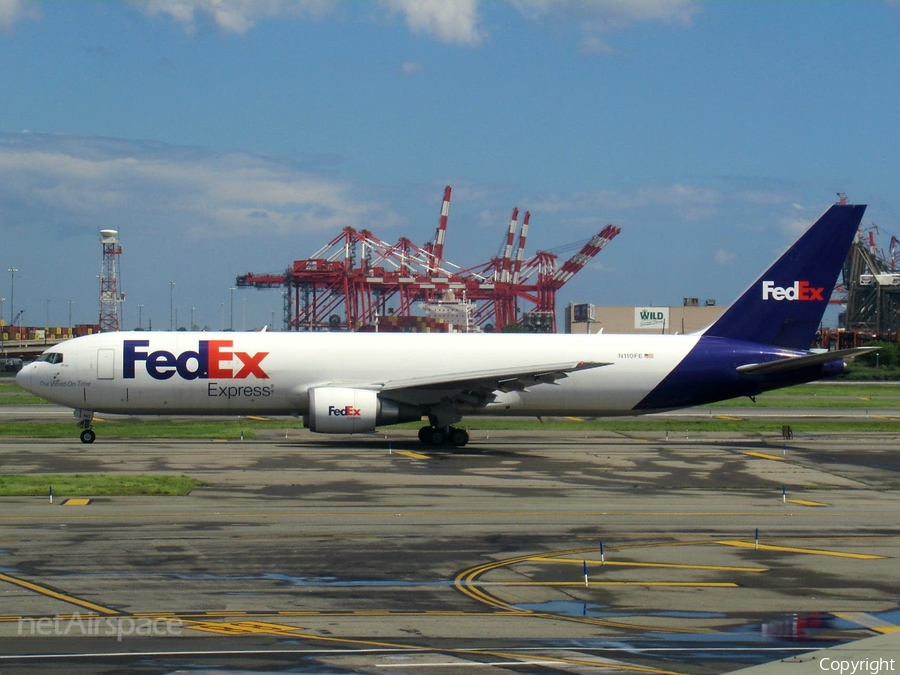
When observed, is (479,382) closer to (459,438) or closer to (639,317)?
(459,438)

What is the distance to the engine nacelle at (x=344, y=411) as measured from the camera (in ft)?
106

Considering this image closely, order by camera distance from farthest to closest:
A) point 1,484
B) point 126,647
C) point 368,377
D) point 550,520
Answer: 1. point 368,377
2. point 1,484
3. point 550,520
4. point 126,647

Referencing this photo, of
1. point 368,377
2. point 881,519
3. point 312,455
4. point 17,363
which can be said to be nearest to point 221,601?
point 881,519

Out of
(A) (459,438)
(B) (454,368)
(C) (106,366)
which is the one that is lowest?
(A) (459,438)

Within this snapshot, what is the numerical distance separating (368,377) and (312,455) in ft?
15.5

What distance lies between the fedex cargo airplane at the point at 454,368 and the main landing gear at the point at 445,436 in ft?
0.15

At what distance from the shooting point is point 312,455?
101 ft

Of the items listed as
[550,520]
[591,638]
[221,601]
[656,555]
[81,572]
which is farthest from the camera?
[550,520]

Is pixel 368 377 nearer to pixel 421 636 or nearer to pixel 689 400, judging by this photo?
Result: pixel 689 400

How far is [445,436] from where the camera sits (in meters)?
34.3

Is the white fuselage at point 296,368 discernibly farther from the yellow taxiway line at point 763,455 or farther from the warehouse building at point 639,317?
the warehouse building at point 639,317

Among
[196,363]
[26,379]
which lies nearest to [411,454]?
[196,363]

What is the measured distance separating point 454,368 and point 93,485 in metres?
15.1

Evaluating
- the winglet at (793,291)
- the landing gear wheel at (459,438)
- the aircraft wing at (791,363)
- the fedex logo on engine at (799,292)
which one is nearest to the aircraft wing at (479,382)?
the landing gear wheel at (459,438)
